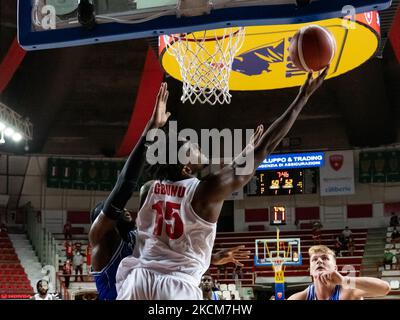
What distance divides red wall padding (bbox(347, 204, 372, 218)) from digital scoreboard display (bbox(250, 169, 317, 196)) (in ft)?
6.53

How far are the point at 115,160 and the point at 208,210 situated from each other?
16.6 m

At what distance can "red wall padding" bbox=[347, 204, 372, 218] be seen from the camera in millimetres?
18891

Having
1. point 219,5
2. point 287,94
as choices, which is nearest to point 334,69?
point 219,5

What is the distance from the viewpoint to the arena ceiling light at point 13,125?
14.4m

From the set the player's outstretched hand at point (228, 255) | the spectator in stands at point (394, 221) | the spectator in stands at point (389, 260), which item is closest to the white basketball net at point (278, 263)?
the spectator in stands at point (389, 260)

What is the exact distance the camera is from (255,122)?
60.2 ft

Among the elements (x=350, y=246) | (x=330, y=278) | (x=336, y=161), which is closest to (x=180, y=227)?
(x=330, y=278)

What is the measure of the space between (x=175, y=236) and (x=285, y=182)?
14482 mm

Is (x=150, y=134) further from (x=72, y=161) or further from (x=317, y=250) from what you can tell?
(x=72, y=161)

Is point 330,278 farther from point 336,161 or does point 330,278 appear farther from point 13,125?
point 336,161

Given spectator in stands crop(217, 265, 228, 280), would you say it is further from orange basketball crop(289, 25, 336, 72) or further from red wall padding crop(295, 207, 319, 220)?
orange basketball crop(289, 25, 336, 72)

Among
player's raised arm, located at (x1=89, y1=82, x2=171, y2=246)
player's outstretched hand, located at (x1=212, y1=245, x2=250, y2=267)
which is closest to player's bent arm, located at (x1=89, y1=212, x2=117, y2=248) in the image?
player's raised arm, located at (x1=89, y1=82, x2=171, y2=246)

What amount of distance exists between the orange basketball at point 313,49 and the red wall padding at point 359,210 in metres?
15.3

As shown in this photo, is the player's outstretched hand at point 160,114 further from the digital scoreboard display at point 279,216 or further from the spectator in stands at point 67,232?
the spectator in stands at point 67,232
